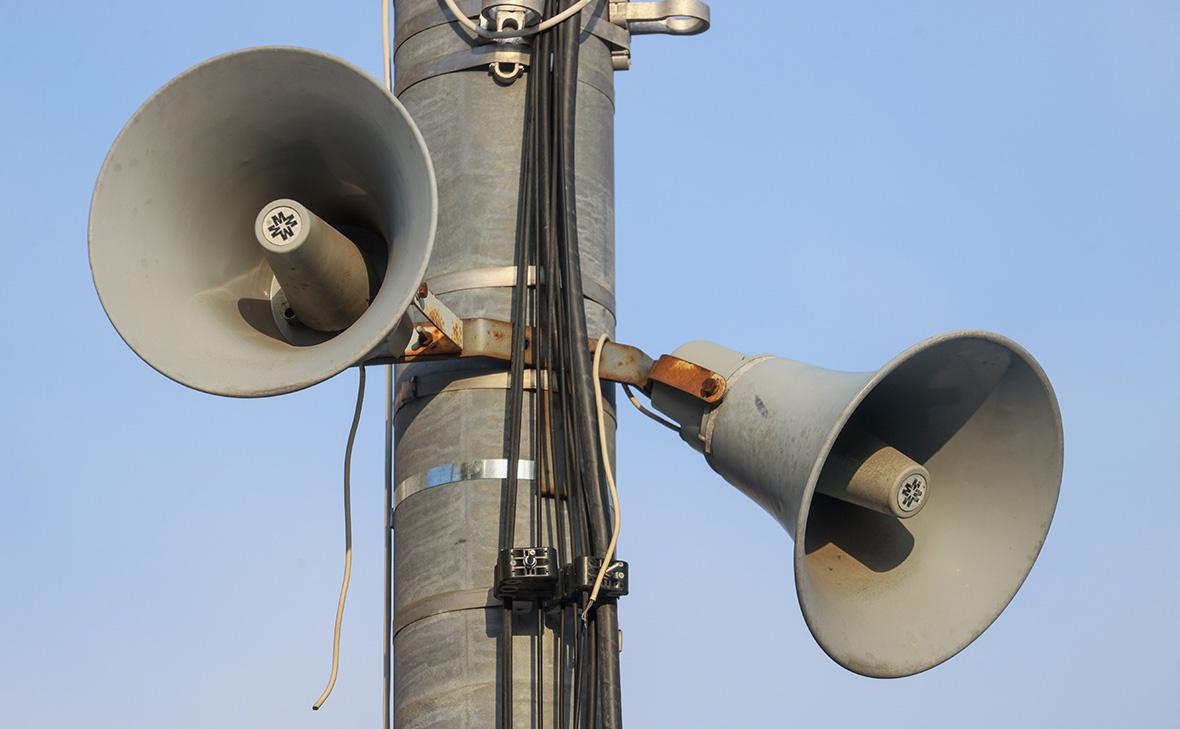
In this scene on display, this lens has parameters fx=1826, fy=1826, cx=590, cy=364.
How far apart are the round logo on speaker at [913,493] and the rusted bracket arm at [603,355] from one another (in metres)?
0.50

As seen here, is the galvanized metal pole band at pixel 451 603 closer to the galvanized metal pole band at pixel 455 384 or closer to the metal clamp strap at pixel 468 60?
the galvanized metal pole band at pixel 455 384

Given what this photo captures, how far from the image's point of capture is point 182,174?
439cm

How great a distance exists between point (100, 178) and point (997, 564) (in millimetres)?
2348

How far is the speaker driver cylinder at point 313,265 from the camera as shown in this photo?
4227 mm

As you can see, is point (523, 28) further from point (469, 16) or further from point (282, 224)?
point (282, 224)

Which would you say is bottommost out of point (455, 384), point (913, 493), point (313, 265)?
point (913, 493)

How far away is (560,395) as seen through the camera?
4273 mm

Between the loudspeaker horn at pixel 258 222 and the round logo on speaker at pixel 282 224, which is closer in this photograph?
the loudspeaker horn at pixel 258 222

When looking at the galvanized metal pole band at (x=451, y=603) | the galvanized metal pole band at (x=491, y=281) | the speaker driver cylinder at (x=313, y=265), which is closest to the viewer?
the galvanized metal pole band at (x=451, y=603)

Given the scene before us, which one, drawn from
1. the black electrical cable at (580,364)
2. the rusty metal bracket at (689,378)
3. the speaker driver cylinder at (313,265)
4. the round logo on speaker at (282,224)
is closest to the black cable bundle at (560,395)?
the black electrical cable at (580,364)

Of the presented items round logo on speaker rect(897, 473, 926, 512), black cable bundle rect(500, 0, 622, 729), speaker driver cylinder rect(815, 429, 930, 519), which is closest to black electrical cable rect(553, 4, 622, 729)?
black cable bundle rect(500, 0, 622, 729)

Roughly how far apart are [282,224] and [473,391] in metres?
0.60

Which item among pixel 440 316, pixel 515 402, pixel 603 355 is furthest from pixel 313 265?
pixel 603 355

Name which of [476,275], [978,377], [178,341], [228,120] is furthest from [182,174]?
[978,377]
